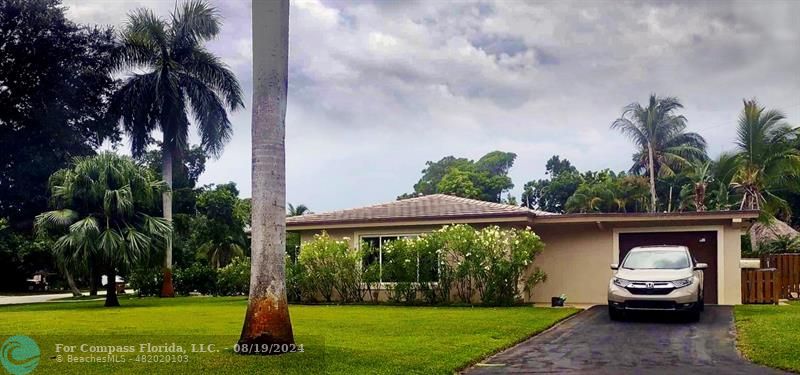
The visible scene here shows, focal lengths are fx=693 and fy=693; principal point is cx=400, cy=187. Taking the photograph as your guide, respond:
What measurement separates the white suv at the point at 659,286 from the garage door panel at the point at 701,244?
461cm

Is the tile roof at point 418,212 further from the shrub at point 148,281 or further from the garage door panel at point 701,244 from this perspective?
the shrub at point 148,281

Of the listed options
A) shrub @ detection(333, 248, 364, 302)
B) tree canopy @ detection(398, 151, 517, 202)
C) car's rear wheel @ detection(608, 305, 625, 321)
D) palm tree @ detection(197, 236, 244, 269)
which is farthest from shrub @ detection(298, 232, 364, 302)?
tree canopy @ detection(398, 151, 517, 202)

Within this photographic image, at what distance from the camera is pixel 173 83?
28.0m

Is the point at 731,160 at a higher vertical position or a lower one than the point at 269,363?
higher

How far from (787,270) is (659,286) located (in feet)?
31.3

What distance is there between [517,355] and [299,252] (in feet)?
41.2

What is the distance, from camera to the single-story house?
18.1 meters

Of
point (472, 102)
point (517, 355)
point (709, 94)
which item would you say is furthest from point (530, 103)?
point (517, 355)

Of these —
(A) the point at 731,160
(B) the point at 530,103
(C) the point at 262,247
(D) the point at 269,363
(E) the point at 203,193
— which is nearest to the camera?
(D) the point at 269,363

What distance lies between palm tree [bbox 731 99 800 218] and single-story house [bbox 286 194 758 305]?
38.0 ft

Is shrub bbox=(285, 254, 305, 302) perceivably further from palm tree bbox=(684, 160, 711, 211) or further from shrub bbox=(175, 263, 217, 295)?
palm tree bbox=(684, 160, 711, 211)

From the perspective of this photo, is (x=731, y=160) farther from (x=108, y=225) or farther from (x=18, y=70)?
(x=18, y=70)

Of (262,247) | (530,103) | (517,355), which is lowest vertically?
(517,355)

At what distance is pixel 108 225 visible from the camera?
20953 millimetres
